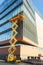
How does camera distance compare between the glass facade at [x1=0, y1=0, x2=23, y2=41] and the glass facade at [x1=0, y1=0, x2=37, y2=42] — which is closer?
the glass facade at [x1=0, y1=0, x2=37, y2=42]

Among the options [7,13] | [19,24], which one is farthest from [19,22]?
[7,13]

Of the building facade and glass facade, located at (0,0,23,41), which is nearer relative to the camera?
the building facade

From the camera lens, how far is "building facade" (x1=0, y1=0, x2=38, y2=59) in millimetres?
52791

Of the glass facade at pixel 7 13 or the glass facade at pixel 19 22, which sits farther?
the glass facade at pixel 7 13

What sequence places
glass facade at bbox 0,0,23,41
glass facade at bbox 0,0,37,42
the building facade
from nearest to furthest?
the building facade → glass facade at bbox 0,0,37,42 → glass facade at bbox 0,0,23,41

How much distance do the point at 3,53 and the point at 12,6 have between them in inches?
968

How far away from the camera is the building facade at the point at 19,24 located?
52.8 metres

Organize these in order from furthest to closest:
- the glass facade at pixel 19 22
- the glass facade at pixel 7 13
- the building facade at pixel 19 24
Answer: the glass facade at pixel 7 13 → the glass facade at pixel 19 22 → the building facade at pixel 19 24

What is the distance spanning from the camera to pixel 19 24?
53875 mm

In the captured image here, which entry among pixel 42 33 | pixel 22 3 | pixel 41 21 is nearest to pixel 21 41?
pixel 22 3

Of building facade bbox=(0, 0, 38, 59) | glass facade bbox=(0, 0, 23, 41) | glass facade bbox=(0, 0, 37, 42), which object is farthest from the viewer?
glass facade bbox=(0, 0, 23, 41)

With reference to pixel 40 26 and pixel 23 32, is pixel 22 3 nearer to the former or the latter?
pixel 23 32

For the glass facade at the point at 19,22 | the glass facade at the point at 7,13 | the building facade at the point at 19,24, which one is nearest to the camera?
the building facade at the point at 19,24

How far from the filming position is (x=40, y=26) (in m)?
77.6
